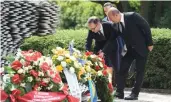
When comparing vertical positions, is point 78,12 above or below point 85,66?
below

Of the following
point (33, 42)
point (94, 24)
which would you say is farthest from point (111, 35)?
point (33, 42)

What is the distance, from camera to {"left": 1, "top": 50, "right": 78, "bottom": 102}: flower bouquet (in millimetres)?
5062

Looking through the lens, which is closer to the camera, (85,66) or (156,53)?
(85,66)

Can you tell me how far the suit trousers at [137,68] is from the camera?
8.47 meters

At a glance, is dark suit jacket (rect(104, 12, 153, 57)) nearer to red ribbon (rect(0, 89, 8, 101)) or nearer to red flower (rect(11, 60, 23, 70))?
red flower (rect(11, 60, 23, 70))

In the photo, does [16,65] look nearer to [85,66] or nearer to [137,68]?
[85,66]

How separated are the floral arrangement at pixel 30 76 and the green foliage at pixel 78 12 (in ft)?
73.1

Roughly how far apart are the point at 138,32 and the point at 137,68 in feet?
2.02

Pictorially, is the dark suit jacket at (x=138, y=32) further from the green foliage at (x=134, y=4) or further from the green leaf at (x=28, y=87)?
the green foliage at (x=134, y=4)

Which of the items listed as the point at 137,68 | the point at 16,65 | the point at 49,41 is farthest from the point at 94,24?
the point at 16,65

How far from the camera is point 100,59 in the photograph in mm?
6859

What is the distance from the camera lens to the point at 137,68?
8523 millimetres

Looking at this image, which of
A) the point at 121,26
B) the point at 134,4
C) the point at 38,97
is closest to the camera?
the point at 38,97

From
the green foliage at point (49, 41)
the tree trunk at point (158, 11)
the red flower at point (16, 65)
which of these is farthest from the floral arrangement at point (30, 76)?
the tree trunk at point (158, 11)
